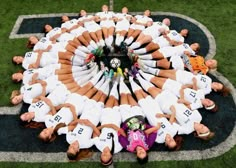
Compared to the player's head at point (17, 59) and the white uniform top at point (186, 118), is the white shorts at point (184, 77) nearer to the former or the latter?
the white uniform top at point (186, 118)

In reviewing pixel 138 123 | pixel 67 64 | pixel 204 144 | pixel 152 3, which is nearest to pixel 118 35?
pixel 67 64

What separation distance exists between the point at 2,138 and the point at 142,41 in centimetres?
669

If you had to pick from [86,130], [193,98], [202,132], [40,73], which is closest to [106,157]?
[86,130]

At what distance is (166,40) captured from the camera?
616 inches

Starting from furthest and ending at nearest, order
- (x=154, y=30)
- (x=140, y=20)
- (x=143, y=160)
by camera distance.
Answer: (x=140, y=20) < (x=154, y=30) < (x=143, y=160)

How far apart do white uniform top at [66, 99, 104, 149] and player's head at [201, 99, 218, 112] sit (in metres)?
3.57

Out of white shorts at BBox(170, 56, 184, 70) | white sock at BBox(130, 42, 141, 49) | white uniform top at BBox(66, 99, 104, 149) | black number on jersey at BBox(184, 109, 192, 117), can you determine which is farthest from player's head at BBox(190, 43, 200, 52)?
white uniform top at BBox(66, 99, 104, 149)

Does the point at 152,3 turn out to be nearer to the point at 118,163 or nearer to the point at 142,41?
the point at 142,41

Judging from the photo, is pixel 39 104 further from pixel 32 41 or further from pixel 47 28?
pixel 47 28

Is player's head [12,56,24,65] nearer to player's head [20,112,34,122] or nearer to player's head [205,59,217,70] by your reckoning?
player's head [20,112,34,122]

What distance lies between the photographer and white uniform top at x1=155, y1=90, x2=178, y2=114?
1293 centimetres

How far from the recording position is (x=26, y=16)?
18.4 metres

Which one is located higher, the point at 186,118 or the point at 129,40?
the point at 129,40

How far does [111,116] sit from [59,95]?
207cm
